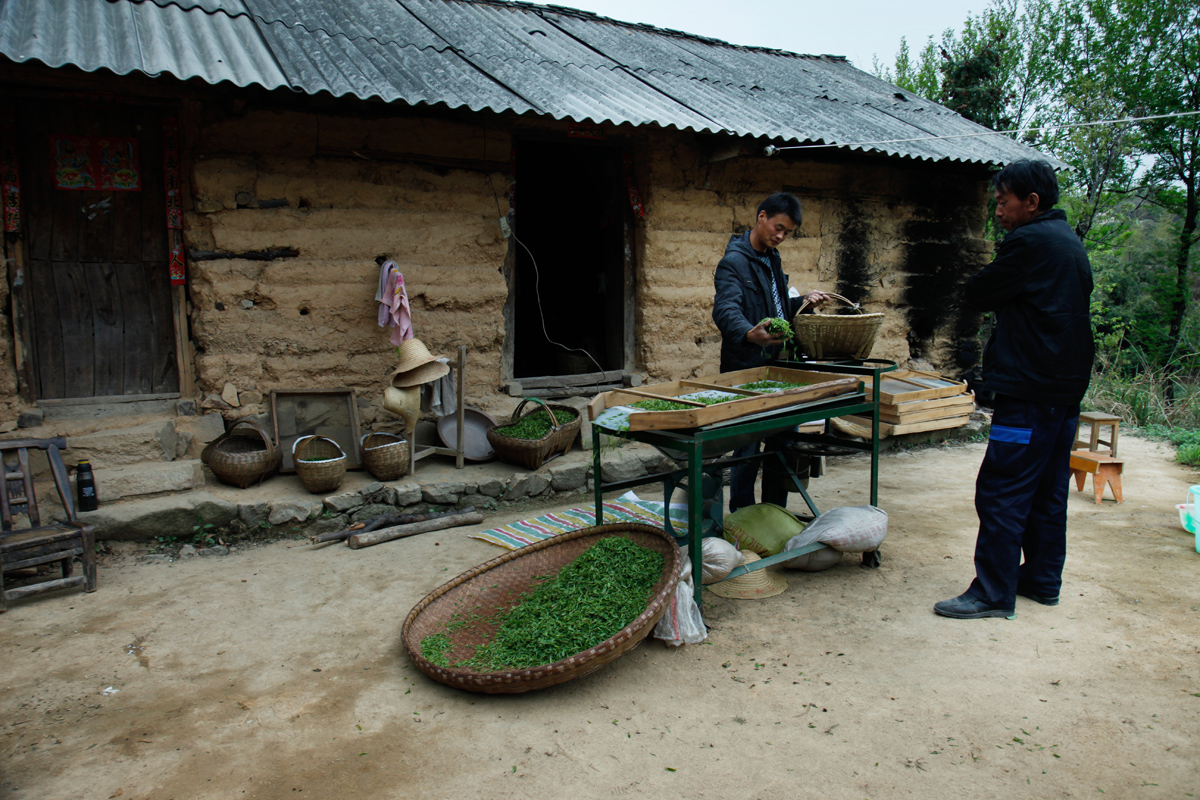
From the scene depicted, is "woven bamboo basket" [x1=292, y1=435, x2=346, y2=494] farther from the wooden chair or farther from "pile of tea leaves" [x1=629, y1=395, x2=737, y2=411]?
"pile of tea leaves" [x1=629, y1=395, x2=737, y2=411]

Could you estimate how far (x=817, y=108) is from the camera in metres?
6.86

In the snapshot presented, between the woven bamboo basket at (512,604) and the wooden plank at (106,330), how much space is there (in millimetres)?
3234

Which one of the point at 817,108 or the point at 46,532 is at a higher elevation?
the point at 817,108

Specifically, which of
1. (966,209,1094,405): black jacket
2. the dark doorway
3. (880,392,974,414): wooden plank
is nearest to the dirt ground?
(966,209,1094,405): black jacket

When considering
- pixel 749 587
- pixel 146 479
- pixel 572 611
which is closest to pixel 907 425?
pixel 749 587

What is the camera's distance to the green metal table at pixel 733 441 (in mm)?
3193

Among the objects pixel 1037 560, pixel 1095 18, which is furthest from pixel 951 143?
pixel 1095 18

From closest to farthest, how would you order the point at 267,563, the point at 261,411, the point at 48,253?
the point at 267,563, the point at 48,253, the point at 261,411

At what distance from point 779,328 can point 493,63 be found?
3.29 meters

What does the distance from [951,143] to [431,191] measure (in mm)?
4714

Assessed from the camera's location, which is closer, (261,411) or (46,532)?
(46,532)

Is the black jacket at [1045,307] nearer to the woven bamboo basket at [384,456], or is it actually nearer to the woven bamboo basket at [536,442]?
the woven bamboo basket at [536,442]

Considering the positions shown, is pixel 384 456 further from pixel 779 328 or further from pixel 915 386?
pixel 915 386

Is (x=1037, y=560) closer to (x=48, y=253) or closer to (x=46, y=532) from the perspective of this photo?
(x=46, y=532)
